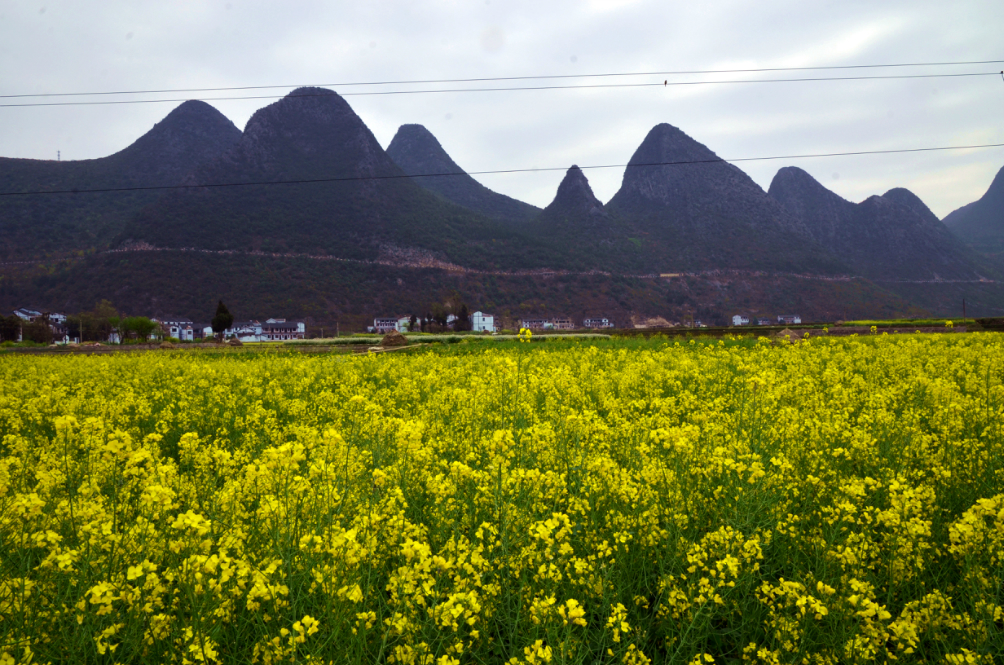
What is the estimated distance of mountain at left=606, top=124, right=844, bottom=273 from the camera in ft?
426

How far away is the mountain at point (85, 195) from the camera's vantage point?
93.4 m

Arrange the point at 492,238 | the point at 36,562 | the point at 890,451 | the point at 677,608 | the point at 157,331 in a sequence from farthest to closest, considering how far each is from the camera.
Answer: the point at 492,238
the point at 157,331
the point at 890,451
the point at 36,562
the point at 677,608

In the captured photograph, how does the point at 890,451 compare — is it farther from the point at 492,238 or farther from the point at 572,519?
the point at 492,238

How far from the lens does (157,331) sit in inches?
2285

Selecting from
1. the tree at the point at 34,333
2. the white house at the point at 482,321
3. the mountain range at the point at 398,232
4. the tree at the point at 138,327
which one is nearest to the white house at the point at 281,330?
the mountain range at the point at 398,232

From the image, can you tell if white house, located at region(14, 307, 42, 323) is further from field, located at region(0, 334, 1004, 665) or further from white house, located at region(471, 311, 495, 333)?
field, located at region(0, 334, 1004, 665)

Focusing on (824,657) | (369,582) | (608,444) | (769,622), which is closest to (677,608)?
(769,622)

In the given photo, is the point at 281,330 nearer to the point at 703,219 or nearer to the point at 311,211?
the point at 311,211

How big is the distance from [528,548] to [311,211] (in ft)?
375

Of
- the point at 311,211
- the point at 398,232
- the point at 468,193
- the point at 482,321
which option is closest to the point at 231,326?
the point at 482,321

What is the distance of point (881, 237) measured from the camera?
165 meters

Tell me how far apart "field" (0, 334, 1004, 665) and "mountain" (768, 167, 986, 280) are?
17825 cm

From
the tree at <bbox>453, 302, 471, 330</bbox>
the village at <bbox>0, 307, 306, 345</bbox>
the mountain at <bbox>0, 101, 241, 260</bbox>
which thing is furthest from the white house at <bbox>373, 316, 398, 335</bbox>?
the mountain at <bbox>0, 101, 241, 260</bbox>

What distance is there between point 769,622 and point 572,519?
4.10ft
